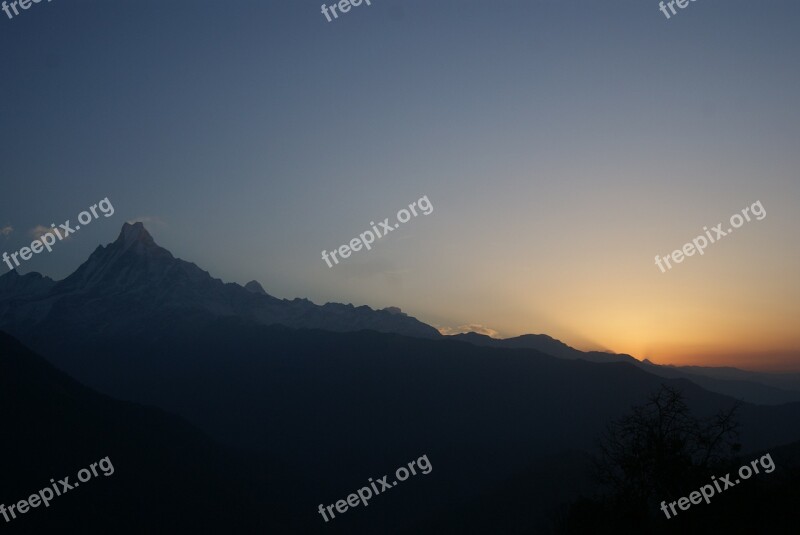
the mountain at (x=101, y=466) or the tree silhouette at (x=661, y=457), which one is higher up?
the mountain at (x=101, y=466)

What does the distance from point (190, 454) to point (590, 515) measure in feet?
602

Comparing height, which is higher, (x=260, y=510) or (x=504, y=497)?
(x=260, y=510)

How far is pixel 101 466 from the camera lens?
15012cm

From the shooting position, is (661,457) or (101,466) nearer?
(661,457)

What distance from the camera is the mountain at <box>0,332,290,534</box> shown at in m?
133

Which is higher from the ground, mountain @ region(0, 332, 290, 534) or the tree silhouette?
mountain @ region(0, 332, 290, 534)

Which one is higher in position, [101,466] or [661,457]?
[101,466]

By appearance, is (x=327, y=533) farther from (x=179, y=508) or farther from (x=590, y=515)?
(x=590, y=515)

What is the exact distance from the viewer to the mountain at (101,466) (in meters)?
133

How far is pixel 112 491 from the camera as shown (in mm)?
147250

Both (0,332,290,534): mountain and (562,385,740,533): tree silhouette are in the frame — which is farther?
(0,332,290,534): mountain

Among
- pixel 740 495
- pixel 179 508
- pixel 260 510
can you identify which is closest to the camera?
pixel 740 495

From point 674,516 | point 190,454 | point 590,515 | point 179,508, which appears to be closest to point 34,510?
point 179,508

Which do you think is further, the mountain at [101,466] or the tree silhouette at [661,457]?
the mountain at [101,466]
